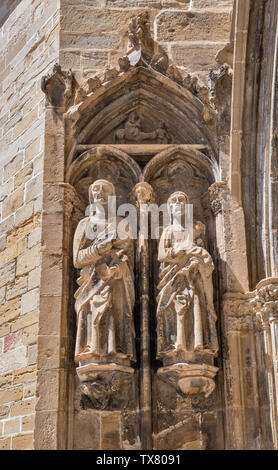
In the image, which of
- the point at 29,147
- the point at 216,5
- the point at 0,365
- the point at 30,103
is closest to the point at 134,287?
the point at 0,365

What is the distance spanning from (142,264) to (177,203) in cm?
53

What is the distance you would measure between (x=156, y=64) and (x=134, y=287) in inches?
74.6

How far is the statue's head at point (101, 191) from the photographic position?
5605 mm

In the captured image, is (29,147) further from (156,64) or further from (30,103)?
(156,64)

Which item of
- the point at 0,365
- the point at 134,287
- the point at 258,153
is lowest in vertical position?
the point at 0,365

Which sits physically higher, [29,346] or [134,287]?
[134,287]

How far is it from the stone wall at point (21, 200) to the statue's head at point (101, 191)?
491 millimetres

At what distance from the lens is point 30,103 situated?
6.53m

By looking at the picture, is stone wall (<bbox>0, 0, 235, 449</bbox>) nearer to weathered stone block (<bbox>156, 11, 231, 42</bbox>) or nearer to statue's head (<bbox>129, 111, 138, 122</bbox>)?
weathered stone block (<bbox>156, 11, 231, 42</bbox>)

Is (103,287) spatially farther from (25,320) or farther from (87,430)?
(87,430)

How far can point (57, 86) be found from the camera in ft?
20.1

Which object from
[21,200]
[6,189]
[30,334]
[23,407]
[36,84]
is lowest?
[23,407]

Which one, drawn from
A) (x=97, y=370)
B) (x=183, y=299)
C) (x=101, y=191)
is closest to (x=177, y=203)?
(x=101, y=191)
